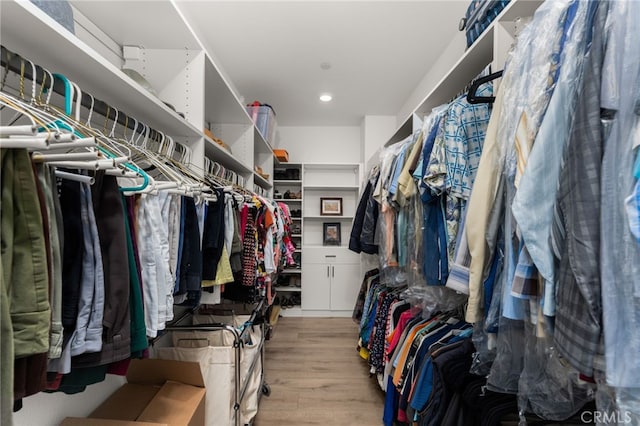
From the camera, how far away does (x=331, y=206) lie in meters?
3.95

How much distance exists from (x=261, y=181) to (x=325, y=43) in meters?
1.49

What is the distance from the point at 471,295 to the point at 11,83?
4.88ft

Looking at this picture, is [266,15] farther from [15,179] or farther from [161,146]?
[15,179]

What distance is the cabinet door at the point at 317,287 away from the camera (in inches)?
143

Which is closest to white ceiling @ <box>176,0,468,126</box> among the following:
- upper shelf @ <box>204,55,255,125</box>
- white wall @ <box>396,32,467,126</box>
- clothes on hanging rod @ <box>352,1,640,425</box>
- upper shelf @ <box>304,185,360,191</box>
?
white wall @ <box>396,32,467,126</box>

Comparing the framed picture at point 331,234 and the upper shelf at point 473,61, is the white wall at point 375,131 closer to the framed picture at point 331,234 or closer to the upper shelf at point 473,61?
the framed picture at point 331,234

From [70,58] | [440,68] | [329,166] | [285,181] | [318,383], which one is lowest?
[318,383]

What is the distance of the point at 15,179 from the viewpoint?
457 mm

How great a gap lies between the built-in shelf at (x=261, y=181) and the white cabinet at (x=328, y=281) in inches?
39.3

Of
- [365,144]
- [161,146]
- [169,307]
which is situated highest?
[365,144]

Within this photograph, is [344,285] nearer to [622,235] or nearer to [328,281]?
[328,281]

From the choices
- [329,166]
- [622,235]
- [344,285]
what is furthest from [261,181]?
[622,235]

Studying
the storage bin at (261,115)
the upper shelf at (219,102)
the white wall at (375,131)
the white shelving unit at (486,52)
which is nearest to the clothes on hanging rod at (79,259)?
the upper shelf at (219,102)

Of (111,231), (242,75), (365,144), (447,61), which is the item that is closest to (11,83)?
(111,231)
